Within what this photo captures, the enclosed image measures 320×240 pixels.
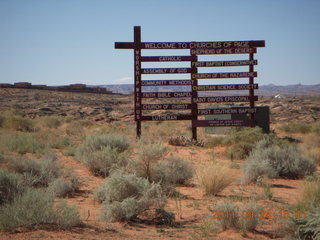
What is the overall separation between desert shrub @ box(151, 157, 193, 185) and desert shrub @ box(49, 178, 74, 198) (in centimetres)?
187

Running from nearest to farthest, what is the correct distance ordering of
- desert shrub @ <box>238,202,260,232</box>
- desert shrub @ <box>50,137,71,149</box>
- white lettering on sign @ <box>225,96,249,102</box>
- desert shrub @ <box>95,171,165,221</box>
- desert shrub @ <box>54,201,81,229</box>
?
desert shrub @ <box>54,201,81,229</box>, desert shrub @ <box>238,202,260,232</box>, desert shrub @ <box>95,171,165,221</box>, desert shrub @ <box>50,137,71,149</box>, white lettering on sign @ <box>225,96,249,102</box>

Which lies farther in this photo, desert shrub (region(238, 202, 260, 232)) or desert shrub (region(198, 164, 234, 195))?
desert shrub (region(198, 164, 234, 195))

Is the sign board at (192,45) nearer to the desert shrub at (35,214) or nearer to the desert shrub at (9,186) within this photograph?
the desert shrub at (9,186)

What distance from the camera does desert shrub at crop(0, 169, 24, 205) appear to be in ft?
21.2

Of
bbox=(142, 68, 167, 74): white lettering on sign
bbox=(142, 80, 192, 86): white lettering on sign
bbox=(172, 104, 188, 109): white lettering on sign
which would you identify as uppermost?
bbox=(142, 68, 167, 74): white lettering on sign

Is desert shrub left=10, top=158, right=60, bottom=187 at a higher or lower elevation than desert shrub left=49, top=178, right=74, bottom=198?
higher

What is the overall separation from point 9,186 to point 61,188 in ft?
4.08

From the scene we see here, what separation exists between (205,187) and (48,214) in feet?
12.2

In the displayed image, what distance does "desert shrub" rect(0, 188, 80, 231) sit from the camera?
5273mm

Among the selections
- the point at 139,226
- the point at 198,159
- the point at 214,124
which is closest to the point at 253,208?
the point at 139,226

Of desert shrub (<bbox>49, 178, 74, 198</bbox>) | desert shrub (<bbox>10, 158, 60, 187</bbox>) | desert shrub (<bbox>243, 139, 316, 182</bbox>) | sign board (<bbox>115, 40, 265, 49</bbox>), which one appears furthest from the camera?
sign board (<bbox>115, 40, 265, 49</bbox>)

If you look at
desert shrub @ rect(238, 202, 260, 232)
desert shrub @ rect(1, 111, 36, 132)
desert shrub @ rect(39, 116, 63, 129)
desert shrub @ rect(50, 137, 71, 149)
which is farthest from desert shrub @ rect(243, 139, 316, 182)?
desert shrub @ rect(39, 116, 63, 129)

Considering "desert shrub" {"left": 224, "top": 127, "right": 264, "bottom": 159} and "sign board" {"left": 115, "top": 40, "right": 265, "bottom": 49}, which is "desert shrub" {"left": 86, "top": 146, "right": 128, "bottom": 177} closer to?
"desert shrub" {"left": 224, "top": 127, "right": 264, "bottom": 159}

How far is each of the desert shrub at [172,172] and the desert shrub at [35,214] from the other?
3115mm
